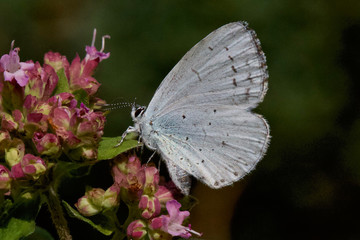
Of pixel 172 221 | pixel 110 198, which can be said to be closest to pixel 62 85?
pixel 110 198

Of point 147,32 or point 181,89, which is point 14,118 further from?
point 147,32

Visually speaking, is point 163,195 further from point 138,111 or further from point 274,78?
point 274,78

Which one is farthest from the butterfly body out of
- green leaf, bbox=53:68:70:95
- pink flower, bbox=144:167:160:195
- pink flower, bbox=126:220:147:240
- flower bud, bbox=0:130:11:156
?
flower bud, bbox=0:130:11:156

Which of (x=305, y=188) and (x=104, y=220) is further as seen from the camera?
(x=305, y=188)

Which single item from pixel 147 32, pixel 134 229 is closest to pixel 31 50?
pixel 147 32

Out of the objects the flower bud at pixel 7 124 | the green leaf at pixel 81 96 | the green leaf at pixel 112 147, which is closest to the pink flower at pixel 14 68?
the flower bud at pixel 7 124

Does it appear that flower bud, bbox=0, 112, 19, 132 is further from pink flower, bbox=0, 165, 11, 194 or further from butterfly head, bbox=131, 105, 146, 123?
butterfly head, bbox=131, 105, 146, 123
